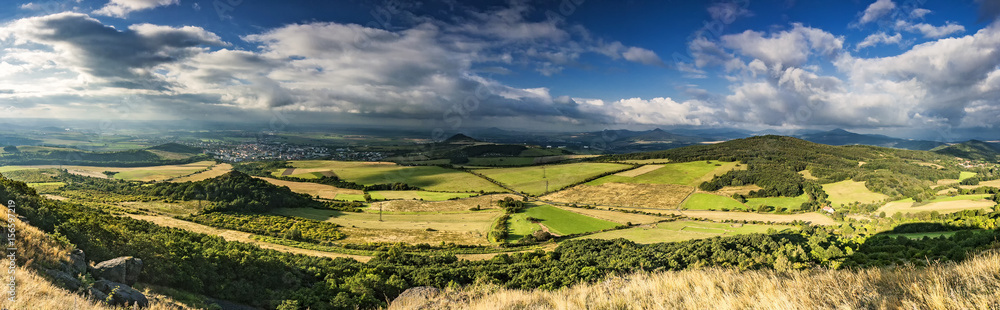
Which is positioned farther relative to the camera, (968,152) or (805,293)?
(968,152)

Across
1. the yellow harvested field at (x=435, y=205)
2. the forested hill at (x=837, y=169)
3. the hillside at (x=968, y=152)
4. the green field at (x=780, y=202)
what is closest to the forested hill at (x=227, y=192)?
the yellow harvested field at (x=435, y=205)

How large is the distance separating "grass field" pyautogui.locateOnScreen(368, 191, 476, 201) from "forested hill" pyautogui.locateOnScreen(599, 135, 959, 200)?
59.1 meters

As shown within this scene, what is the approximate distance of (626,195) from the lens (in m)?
80.6

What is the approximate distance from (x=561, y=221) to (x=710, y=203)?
3583cm

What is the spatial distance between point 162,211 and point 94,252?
5278 centimetres

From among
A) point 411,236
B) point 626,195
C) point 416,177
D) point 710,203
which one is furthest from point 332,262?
point 710,203

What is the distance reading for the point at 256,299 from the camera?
55.1ft

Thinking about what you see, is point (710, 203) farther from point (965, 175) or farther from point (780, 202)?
point (965, 175)

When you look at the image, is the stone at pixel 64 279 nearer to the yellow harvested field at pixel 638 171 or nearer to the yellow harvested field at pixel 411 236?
the yellow harvested field at pixel 411 236

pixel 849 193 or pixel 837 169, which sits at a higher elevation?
pixel 837 169

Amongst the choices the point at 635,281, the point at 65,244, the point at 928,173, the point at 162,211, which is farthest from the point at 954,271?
the point at 928,173

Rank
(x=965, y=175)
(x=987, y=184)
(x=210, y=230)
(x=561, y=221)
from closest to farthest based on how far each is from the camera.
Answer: (x=210, y=230), (x=987, y=184), (x=561, y=221), (x=965, y=175)

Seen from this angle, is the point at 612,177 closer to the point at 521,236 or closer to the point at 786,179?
the point at 786,179

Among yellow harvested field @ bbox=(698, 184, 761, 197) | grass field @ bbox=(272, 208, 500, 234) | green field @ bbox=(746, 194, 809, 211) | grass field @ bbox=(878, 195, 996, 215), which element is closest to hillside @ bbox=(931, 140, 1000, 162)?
yellow harvested field @ bbox=(698, 184, 761, 197)
